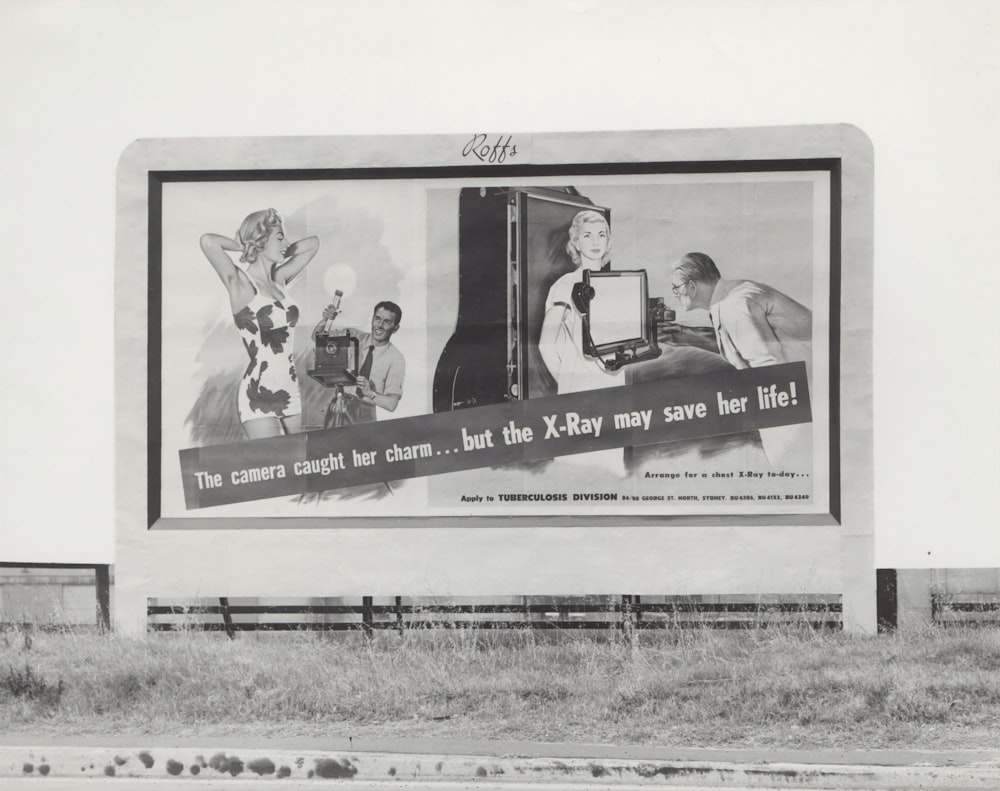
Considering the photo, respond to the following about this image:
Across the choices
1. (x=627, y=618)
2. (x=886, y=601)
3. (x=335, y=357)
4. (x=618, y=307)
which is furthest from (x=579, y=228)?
(x=886, y=601)

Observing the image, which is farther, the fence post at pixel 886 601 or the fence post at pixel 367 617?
the fence post at pixel 367 617

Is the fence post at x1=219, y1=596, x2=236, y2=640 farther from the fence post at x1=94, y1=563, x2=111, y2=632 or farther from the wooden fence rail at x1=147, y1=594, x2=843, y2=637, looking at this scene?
the fence post at x1=94, y1=563, x2=111, y2=632

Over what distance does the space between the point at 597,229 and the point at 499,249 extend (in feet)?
3.22

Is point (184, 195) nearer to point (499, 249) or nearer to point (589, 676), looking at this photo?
point (499, 249)

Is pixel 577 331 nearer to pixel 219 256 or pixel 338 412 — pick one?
pixel 338 412

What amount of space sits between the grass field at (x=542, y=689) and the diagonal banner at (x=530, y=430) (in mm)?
1645

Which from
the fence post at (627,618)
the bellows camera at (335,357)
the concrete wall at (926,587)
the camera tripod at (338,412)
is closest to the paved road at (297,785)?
the fence post at (627,618)

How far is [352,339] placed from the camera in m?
9.41

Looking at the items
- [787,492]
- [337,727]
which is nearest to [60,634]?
[337,727]

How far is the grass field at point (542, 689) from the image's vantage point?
6.73 metres

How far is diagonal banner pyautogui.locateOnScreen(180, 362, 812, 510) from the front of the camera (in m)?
9.24

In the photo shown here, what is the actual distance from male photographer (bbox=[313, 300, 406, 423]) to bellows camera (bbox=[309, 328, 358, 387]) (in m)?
0.09

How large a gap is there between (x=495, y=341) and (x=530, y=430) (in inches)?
37.1

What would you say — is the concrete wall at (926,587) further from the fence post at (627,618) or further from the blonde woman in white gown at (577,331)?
the blonde woman in white gown at (577,331)
